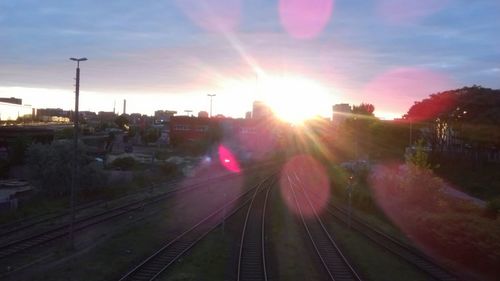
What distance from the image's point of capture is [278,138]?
5989 inches

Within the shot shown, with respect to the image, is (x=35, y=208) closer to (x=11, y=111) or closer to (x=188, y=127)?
(x=188, y=127)

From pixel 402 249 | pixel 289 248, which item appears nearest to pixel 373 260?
pixel 402 249

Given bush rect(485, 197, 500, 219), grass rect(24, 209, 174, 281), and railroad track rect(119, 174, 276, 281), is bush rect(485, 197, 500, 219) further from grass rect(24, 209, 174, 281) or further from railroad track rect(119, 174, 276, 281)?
grass rect(24, 209, 174, 281)

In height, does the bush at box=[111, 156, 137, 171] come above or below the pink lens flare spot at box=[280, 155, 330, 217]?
above

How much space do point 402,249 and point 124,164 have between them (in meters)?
47.7

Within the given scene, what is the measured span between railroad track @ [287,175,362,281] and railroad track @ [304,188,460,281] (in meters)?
1.81

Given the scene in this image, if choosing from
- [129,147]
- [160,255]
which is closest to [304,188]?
[160,255]

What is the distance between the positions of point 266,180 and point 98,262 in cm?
4356

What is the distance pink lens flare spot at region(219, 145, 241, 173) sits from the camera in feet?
268

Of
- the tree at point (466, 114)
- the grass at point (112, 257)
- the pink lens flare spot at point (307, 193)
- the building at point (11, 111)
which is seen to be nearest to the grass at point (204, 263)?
the grass at point (112, 257)

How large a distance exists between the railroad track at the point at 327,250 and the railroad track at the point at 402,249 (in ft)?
5.93

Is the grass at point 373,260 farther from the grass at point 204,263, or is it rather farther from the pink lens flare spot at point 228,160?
the pink lens flare spot at point 228,160

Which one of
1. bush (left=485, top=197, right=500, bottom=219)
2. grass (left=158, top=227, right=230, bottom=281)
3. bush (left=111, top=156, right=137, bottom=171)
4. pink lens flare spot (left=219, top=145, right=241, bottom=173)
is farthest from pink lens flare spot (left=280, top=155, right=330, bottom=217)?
bush (left=111, top=156, right=137, bottom=171)

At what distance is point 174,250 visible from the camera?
24203 millimetres
